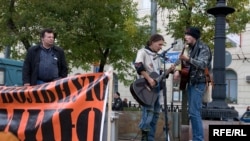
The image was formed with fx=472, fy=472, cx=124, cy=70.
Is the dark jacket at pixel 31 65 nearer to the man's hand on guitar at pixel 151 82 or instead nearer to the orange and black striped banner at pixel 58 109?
the orange and black striped banner at pixel 58 109

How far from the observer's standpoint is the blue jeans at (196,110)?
642 cm

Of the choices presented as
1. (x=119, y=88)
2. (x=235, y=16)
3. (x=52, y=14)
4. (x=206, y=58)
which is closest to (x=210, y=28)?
(x=235, y=16)

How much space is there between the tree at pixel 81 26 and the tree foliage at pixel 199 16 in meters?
1.81

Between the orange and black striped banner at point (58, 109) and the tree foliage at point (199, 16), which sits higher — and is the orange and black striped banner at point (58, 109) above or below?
below

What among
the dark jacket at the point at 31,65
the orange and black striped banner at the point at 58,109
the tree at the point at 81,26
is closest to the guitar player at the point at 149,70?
the dark jacket at the point at 31,65

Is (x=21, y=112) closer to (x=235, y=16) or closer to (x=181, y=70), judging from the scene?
(x=181, y=70)

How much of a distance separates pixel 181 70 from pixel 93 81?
1855 mm

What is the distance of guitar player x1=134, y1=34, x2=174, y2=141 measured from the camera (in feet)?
21.8

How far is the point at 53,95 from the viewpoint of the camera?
5258mm

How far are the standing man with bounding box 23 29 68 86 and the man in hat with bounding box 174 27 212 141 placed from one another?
5.90 ft

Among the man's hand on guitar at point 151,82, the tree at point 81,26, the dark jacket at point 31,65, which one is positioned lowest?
the man's hand on guitar at point 151,82

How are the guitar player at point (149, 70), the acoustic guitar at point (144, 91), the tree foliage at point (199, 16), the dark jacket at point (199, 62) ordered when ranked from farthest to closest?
the tree foliage at point (199, 16) < the guitar player at point (149, 70) < the acoustic guitar at point (144, 91) < the dark jacket at point (199, 62)

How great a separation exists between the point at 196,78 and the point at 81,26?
30.4ft

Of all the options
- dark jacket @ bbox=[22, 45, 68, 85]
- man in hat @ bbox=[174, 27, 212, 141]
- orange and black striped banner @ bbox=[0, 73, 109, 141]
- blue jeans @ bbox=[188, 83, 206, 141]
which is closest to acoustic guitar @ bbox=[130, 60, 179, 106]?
man in hat @ bbox=[174, 27, 212, 141]
